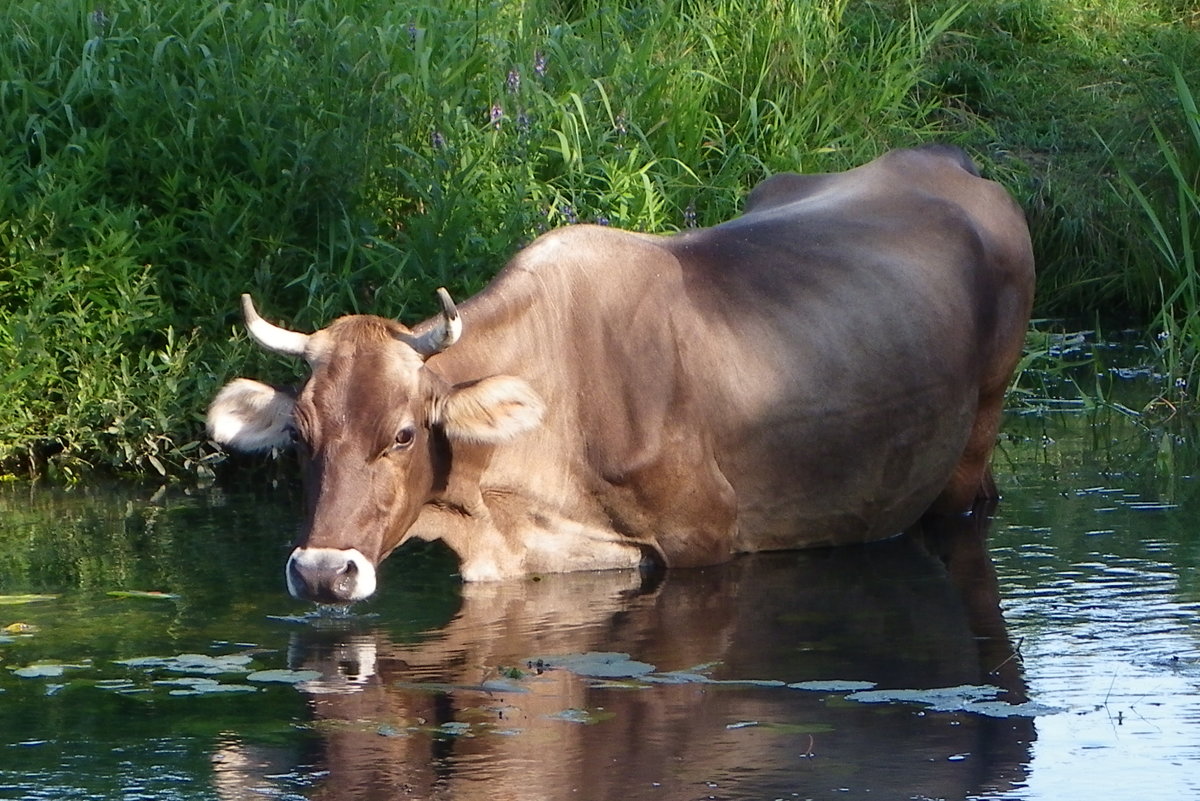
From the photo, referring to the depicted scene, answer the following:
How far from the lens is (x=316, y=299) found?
8.59 m

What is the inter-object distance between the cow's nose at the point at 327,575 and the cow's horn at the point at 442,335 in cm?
75

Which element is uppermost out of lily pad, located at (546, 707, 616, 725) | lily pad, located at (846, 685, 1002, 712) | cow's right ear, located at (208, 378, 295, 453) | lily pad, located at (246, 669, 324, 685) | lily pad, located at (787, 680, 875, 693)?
cow's right ear, located at (208, 378, 295, 453)

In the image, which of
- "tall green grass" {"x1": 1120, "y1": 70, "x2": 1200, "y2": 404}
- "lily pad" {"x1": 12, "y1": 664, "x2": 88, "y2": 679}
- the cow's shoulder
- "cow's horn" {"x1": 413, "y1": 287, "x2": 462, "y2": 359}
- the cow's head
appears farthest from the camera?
"tall green grass" {"x1": 1120, "y1": 70, "x2": 1200, "y2": 404}

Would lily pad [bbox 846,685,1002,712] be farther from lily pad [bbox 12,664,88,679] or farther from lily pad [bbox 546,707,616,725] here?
lily pad [bbox 12,664,88,679]

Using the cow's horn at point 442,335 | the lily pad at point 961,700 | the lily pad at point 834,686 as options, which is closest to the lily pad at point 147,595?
the cow's horn at point 442,335

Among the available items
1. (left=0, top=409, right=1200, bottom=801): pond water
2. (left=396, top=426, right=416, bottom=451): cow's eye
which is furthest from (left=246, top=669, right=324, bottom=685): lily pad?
(left=396, top=426, right=416, bottom=451): cow's eye

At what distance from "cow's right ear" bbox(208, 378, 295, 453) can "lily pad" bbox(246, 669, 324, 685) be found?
40.3 inches

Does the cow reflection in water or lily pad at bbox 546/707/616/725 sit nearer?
the cow reflection in water

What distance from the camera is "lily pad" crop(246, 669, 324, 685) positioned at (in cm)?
557

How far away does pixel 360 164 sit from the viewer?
29.4ft

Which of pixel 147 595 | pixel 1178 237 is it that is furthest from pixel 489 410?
pixel 1178 237

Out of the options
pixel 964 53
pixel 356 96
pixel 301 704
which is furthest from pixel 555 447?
pixel 964 53

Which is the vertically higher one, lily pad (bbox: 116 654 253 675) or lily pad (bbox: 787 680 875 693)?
lily pad (bbox: 116 654 253 675)

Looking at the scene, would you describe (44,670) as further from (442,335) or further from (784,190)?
(784,190)
